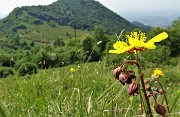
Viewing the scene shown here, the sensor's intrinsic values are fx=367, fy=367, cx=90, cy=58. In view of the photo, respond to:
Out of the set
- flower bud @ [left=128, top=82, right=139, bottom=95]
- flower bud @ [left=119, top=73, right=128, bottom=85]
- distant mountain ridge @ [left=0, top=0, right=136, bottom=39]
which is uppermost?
distant mountain ridge @ [left=0, top=0, right=136, bottom=39]

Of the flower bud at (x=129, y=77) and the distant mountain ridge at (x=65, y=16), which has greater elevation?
the distant mountain ridge at (x=65, y=16)

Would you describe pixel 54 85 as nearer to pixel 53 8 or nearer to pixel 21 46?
pixel 21 46

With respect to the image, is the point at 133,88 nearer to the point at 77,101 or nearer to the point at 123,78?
the point at 123,78

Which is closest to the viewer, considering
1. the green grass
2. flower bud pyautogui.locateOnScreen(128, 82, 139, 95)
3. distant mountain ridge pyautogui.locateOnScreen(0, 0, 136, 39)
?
flower bud pyautogui.locateOnScreen(128, 82, 139, 95)

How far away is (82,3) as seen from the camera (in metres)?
182

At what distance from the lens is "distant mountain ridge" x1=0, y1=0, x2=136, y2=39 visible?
145375mm

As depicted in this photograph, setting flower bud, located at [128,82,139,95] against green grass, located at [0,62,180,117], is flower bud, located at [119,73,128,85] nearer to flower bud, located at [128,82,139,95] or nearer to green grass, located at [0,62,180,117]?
flower bud, located at [128,82,139,95]

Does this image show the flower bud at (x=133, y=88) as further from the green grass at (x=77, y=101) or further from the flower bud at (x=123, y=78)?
the green grass at (x=77, y=101)

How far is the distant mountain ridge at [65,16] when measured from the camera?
14538 centimetres

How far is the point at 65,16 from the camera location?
17400 centimetres

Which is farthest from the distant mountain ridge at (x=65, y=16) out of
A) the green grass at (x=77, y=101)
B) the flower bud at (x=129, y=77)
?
the flower bud at (x=129, y=77)

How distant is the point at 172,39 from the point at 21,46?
250ft

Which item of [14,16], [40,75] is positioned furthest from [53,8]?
[40,75]

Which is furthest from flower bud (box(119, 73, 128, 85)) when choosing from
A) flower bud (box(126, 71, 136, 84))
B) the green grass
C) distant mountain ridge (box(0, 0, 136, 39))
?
distant mountain ridge (box(0, 0, 136, 39))
